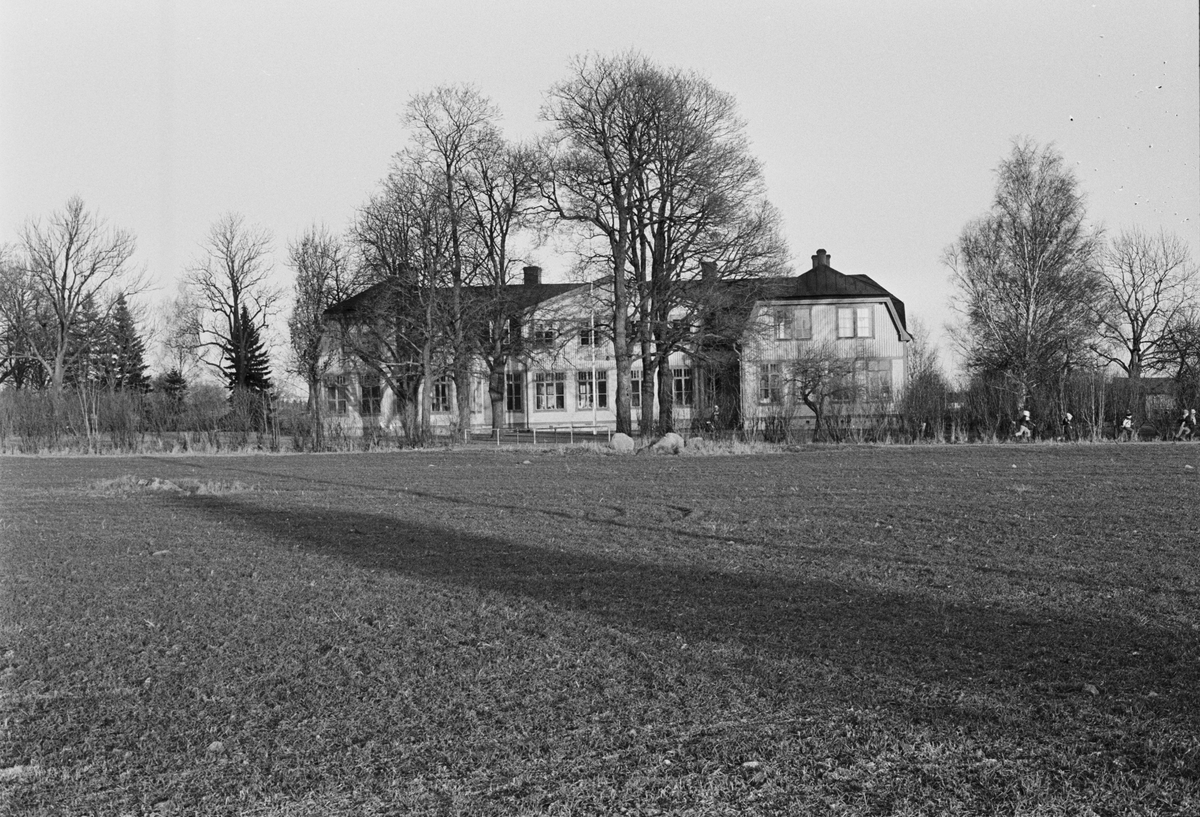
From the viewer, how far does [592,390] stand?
58.8 m

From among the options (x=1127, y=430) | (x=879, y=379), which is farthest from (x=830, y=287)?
(x=1127, y=430)

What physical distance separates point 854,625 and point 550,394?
51.8 metres

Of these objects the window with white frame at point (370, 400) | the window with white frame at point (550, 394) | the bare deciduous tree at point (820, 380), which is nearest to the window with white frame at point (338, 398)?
the window with white frame at point (370, 400)

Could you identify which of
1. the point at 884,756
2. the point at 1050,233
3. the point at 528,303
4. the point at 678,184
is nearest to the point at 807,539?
the point at 884,756

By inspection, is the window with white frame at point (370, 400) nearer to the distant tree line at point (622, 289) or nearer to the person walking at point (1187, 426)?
the distant tree line at point (622, 289)

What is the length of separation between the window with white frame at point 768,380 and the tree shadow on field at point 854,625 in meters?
40.4

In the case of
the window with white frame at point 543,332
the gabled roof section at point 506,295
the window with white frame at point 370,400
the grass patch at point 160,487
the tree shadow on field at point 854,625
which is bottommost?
the tree shadow on field at point 854,625

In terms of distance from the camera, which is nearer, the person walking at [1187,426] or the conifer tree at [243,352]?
the person walking at [1187,426]

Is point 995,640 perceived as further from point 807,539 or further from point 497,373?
Result: point 497,373

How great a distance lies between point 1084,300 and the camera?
148 ft

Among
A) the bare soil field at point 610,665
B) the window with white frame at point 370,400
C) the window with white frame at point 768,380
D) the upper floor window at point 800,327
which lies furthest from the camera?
the window with white frame at point 370,400

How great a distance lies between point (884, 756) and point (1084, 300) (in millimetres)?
45249

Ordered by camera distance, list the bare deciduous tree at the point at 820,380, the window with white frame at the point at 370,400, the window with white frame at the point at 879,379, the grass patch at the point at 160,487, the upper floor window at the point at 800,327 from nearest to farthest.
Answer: the grass patch at the point at 160,487 < the window with white frame at the point at 879,379 < the bare deciduous tree at the point at 820,380 < the upper floor window at the point at 800,327 < the window with white frame at the point at 370,400

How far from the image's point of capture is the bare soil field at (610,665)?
175 inches
